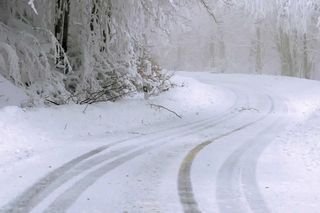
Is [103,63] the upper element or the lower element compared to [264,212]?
upper

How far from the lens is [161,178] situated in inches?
324

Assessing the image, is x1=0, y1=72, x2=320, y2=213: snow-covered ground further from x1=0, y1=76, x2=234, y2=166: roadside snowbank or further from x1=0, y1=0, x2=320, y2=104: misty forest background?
x1=0, y1=0, x2=320, y2=104: misty forest background

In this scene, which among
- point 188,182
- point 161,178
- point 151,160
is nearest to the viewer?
point 188,182

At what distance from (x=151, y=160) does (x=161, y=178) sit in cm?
160

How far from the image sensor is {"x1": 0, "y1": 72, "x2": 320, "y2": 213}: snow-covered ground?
681cm

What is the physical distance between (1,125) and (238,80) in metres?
28.7

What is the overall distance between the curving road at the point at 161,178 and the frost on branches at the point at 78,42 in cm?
357

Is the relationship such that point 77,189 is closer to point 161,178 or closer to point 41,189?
point 41,189

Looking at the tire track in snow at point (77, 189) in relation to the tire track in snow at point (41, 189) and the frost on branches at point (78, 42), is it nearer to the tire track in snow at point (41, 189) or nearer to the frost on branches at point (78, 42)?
the tire track in snow at point (41, 189)

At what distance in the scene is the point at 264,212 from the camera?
6.32 meters

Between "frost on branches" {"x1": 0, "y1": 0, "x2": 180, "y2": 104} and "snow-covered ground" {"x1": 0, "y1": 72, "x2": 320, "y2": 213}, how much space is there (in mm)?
891

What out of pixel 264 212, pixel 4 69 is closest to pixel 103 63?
pixel 4 69

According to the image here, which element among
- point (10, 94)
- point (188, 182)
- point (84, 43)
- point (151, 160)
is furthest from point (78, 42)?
point (188, 182)

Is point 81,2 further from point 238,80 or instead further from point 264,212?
point 238,80
